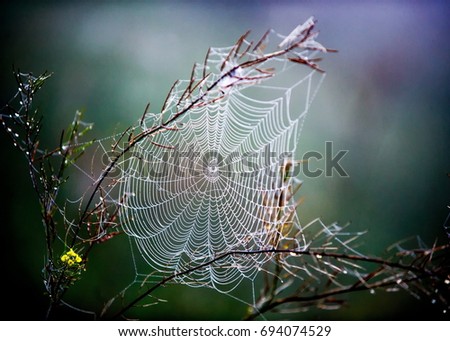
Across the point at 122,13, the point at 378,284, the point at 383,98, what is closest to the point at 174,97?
the point at 378,284

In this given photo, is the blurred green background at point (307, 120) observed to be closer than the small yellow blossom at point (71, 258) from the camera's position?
No

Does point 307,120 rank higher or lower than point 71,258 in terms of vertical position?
higher

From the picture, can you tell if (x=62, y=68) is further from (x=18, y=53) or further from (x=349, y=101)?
(x=349, y=101)

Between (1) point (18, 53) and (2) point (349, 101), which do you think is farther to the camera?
(2) point (349, 101)

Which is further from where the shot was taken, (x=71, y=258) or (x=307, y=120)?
(x=307, y=120)
